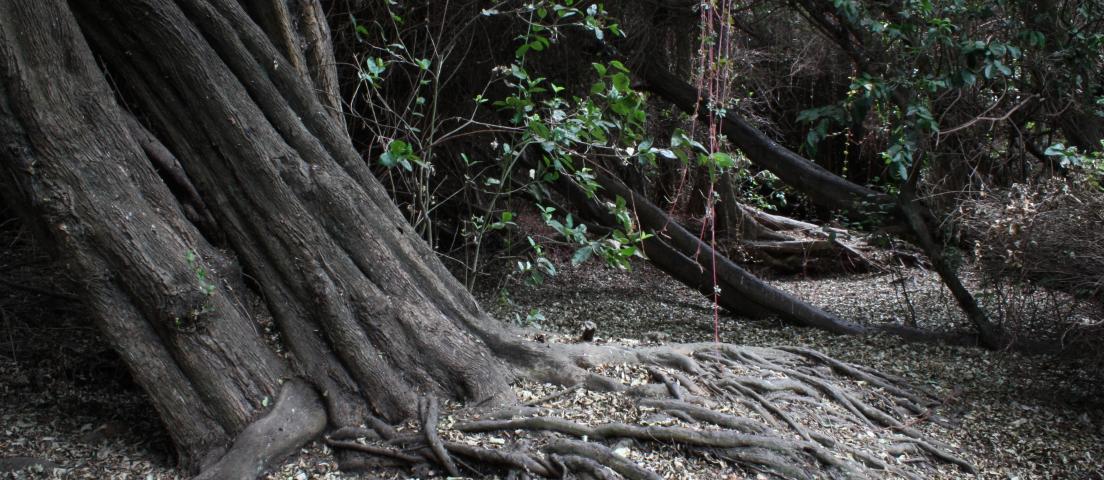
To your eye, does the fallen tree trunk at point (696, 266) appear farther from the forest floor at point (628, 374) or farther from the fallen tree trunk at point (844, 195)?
the fallen tree trunk at point (844, 195)

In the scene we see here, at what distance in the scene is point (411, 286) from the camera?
3.34 metres

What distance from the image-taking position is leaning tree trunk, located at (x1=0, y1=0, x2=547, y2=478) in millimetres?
2850

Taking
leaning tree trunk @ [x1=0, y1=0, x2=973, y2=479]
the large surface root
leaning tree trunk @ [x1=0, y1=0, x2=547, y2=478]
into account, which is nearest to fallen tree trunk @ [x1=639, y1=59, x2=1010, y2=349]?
the large surface root

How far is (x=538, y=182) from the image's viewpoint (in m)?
4.84

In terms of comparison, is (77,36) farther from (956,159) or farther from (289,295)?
(956,159)

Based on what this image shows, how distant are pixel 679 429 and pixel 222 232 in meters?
1.95

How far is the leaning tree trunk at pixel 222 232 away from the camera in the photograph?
285cm

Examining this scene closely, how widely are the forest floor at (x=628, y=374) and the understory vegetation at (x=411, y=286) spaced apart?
2 centimetres

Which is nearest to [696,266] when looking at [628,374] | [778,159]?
[778,159]

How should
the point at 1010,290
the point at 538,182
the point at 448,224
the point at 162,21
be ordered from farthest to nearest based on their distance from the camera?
the point at 448,224 < the point at 538,182 < the point at 1010,290 < the point at 162,21

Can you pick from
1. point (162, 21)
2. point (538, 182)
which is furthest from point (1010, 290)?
point (162, 21)

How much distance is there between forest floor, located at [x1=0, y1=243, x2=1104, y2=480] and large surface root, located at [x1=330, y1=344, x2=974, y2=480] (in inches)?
3.2

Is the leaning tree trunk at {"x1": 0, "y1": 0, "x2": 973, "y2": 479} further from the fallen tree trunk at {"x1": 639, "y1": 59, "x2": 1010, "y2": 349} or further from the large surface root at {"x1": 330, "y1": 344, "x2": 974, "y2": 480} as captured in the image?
the fallen tree trunk at {"x1": 639, "y1": 59, "x2": 1010, "y2": 349}

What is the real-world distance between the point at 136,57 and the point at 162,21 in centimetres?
22
